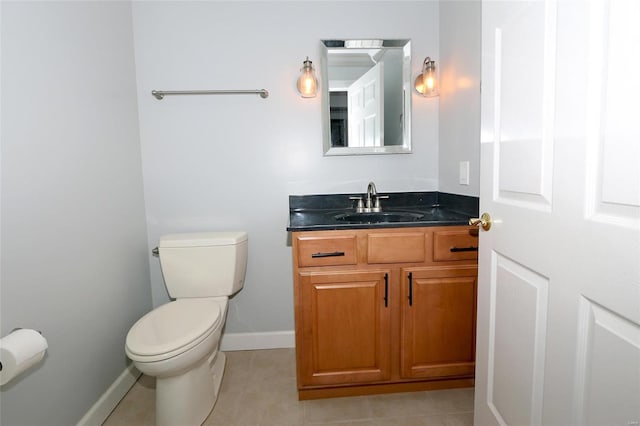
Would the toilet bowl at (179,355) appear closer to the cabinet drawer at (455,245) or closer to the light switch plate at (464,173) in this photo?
the cabinet drawer at (455,245)

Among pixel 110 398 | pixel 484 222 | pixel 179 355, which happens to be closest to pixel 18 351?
pixel 179 355

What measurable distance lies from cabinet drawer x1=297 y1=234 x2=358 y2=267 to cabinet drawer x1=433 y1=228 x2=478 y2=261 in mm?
395

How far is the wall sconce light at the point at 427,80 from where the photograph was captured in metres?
1.95

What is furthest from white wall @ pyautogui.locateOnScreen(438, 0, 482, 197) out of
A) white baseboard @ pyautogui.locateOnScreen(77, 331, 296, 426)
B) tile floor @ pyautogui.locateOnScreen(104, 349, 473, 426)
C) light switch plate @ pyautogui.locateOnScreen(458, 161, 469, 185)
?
white baseboard @ pyautogui.locateOnScreen(77, 331, 296, 426)

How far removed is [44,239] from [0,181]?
0.26 m

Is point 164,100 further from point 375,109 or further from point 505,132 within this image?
point 505,132

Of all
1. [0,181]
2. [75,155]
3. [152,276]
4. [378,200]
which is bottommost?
[152,276]

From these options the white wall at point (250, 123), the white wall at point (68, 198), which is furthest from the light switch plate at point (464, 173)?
the white wall at point (68, 198)

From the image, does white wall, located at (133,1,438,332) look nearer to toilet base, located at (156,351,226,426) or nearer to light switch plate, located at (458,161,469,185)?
light switch plate, located at (458,161,469,185)

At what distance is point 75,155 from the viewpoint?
4.63 feet

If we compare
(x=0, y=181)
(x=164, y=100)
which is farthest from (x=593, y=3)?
(x=164, y=100)

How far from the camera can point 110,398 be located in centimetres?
159

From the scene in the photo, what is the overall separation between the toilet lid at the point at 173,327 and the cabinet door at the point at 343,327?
45 centimetres

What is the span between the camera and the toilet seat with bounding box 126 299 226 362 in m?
1.28
